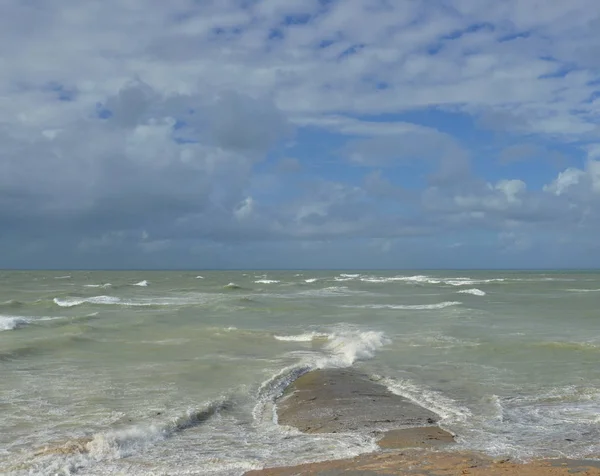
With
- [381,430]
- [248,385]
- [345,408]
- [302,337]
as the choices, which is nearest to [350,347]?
[302,337]

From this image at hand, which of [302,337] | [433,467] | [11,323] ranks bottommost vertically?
[302,337]

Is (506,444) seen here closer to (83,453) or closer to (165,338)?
(83,453)

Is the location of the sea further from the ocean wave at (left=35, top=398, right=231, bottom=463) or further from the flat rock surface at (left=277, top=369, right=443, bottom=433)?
the flat rock surface at (left=277, top=369, right=443, bottom=433)

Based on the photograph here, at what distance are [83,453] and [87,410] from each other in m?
2.84

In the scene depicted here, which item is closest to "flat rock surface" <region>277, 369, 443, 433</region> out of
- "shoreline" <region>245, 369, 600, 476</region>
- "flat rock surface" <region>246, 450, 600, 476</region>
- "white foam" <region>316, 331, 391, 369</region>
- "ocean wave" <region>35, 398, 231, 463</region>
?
"shoreline" <region>245, 369, 600, 476</region>

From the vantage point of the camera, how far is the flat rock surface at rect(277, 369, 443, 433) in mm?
9195

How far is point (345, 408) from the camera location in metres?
10.3

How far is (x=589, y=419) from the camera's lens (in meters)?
9.54

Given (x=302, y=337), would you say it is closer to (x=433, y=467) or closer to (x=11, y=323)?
(x=11, y=323)

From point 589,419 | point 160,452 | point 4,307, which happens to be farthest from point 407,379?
point 4,307

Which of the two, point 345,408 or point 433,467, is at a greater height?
point 433,467

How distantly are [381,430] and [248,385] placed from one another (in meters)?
4.61

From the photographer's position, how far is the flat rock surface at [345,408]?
9.20 metres

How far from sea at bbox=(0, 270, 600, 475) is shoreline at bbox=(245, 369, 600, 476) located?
0.98 feet
